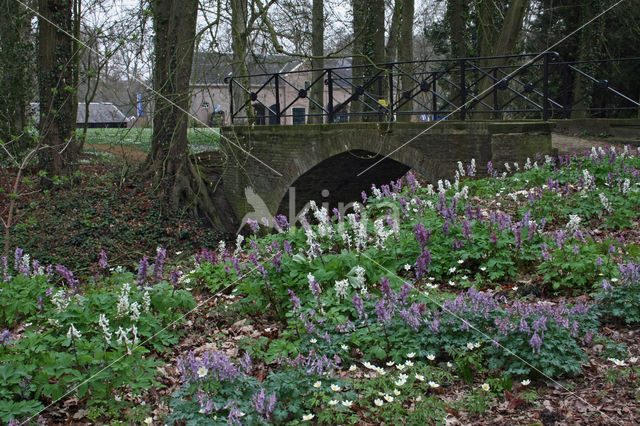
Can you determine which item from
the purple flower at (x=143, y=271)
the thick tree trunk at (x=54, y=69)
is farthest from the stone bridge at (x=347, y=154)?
the purple flower at (x=143, y=271)

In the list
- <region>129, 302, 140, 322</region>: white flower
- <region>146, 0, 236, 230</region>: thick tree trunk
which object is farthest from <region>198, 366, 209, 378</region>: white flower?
<region>146, 0, 236, 230</region>: thick tree trunk

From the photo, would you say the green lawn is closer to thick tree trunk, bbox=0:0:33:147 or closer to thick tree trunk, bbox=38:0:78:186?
thick tree trunk, bbox=38:0:78:186

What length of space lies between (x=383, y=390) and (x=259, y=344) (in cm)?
100

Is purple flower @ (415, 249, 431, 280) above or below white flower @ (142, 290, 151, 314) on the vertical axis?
above

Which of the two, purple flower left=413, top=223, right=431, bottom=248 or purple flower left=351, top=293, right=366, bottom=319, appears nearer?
purple flower left=351, top=293, right=366, bottom=319

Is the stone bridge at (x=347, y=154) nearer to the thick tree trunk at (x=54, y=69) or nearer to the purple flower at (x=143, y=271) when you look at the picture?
the thick tree trunk at (x=54, y=69)

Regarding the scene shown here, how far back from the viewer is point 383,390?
3.53 meters

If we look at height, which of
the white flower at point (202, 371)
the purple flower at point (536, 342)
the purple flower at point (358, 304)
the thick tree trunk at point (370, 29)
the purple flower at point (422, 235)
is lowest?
the white flower at point (202, 371)

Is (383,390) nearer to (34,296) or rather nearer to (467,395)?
(467,395)

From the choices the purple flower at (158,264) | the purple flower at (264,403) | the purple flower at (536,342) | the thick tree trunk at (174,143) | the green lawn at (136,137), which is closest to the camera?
the purple flower at (264,403)

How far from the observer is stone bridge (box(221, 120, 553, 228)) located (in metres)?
9.28

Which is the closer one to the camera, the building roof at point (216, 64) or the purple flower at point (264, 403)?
the purple flower at point (264, 403)

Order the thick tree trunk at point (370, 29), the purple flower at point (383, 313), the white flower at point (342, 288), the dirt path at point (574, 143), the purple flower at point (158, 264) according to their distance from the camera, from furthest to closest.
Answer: the thick tree trunk at point (370, 29) < the dirt path at point (574, 143) < the purple flower at point (158, 264) < the white flower at point (342, 288) < the purple flower at point (383, 313)

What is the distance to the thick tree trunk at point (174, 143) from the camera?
1311cm
